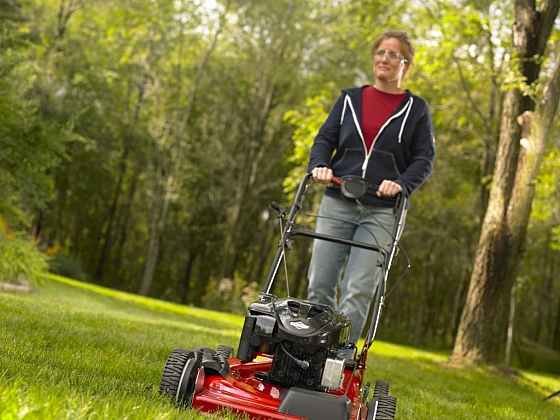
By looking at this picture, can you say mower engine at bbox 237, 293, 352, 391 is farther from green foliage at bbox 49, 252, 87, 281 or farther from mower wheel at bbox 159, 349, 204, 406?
green foliage at bbox 49, 252, 87, 281

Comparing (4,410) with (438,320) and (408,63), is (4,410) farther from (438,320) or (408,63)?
(438,320)

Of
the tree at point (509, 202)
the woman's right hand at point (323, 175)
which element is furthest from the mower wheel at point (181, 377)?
the tree at point (509, 202)

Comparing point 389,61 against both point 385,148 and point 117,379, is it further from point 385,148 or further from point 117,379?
point 117,379

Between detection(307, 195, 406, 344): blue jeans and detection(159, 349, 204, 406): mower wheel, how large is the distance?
131 cm

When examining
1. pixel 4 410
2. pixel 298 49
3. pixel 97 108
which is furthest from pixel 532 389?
pixel 97 108

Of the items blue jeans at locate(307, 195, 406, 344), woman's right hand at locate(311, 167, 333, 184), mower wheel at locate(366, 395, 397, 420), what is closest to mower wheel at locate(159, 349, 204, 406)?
mower wheel at locate(366, 395, 397, 420)

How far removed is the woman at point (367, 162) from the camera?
171 inches

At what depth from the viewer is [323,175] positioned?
14.0ft

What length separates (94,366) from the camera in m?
3.92

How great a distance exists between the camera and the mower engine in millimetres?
3205

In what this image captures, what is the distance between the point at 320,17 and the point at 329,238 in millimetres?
17846

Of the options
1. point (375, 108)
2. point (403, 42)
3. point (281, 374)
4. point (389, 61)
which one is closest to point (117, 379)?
point (281, 374)

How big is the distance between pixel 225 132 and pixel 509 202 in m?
17.1

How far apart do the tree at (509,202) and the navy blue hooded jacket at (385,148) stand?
4.83 m
